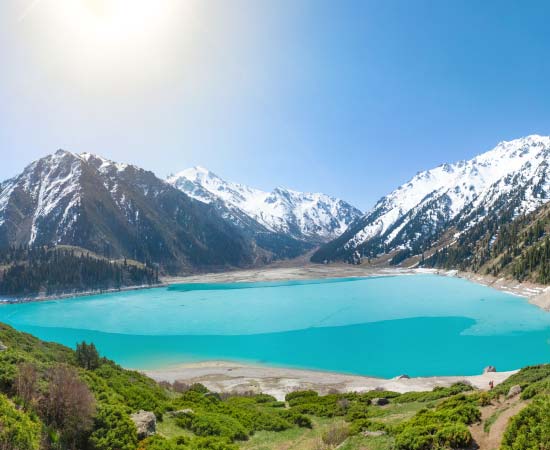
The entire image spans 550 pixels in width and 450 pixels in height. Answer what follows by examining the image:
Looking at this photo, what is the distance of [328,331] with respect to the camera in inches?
3086

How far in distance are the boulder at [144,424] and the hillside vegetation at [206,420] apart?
22 cm

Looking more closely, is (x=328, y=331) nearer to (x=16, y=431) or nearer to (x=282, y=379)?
(x=282, y=379)

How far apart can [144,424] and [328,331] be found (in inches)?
2502

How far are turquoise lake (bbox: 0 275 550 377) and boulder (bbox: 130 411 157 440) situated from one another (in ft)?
130

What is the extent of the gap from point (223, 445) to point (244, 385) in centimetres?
2992

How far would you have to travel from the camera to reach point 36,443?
12891mm

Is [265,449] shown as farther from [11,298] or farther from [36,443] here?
[11,298]

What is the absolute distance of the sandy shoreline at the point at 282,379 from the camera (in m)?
41.3

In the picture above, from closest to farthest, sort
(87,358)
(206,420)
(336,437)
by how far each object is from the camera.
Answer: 1. (336,437)
2. (206,420)
3. (87,358)

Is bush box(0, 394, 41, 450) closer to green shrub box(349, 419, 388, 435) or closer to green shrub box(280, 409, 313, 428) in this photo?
green shrub box(349, 419, 388, 435)

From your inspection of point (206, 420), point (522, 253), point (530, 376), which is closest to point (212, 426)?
point (206, 420)

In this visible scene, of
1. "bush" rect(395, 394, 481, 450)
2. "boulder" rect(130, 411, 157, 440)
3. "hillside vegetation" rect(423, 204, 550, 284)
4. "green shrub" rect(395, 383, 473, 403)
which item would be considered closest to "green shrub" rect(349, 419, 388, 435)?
"bush" rect(395, 394, 481, 450)

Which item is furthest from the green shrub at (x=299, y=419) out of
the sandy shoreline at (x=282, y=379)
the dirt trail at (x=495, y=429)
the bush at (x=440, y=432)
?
the sandy shoreline at (x=282, y=379)

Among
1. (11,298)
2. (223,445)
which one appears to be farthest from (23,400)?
(11,298)
